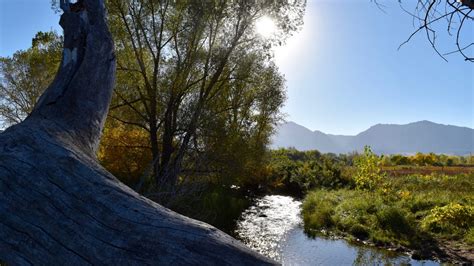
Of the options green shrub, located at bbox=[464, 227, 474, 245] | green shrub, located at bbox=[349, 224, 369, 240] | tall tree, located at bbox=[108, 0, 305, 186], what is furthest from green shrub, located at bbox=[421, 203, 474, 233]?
tall tree, located at bbox=[108, 0, 305, 186]

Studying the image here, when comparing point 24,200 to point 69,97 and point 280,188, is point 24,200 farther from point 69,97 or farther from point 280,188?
point 280,188

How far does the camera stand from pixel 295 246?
13.0 m

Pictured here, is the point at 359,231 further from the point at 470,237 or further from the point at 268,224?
the point at 268,224

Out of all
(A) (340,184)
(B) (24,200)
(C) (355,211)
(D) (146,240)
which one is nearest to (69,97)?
(B) (24,200)

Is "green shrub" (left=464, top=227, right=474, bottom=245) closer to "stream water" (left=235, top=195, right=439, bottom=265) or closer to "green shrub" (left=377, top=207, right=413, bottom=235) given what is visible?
"green shrub" (left=377, top=207, right=413, bottom=235)

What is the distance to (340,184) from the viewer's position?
25.1m

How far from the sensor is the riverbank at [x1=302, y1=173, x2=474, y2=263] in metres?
12.1

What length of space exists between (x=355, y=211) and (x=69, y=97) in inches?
592

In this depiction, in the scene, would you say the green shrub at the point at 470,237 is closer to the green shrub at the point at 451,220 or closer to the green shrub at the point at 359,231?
the green shrub at the point at 451,220

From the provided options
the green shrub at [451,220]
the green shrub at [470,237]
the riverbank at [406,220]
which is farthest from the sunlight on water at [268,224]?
the green shrub at [470,237]

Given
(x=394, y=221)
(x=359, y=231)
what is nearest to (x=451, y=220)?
(x=394, y=221)

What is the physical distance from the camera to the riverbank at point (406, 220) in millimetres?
12055

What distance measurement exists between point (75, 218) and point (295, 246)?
40.1 feet

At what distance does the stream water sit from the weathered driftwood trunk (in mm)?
10064
